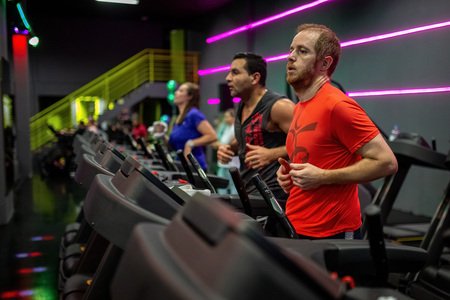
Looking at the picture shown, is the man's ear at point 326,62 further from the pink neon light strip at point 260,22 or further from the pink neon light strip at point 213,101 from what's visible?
the pink neon light strip at point 213,101

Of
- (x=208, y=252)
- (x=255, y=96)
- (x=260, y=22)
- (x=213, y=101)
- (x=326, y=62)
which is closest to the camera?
(x=208, y=252)

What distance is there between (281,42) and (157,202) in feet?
25.3

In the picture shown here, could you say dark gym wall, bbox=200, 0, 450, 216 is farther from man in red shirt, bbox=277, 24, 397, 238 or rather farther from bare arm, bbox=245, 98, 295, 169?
man in red shirt, bbox=277, 24, 397, 238

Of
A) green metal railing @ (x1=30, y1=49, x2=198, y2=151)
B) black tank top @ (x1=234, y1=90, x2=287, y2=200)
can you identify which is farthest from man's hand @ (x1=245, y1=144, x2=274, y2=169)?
green metal railing @ (x1=30, y1=49, x2=198, y2=151)

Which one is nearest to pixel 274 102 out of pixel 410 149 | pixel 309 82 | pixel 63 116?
pixel 309 82

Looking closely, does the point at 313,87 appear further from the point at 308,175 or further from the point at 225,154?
the point at 225,154

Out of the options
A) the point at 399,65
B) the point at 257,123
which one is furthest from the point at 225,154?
the point at 399,65

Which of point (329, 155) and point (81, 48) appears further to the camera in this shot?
point (81, 48)

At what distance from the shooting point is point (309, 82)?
1815 mm

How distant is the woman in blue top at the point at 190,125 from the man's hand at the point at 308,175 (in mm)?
2563

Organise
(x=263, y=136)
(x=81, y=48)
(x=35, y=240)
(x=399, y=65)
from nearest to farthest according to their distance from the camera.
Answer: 1. (x=263, y=136)
2. (x=35, y=240)
3. (x=399, y=65)
4. (x=81, y=48)

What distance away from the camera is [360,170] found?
159 cm

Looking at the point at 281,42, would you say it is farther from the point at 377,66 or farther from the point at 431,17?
the point at 431,17

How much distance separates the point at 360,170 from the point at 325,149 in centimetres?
16
